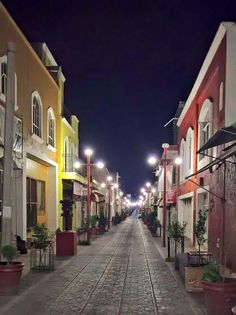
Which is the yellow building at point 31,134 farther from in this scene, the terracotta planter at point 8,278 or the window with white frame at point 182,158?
the window with white frame at point 182,158

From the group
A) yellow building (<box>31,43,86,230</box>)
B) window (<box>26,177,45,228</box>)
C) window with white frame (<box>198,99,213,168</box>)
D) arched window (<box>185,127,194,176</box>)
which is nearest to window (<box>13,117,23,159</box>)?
window (<box>26,177,45,228</box>)

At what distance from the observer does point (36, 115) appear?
83.0 feet

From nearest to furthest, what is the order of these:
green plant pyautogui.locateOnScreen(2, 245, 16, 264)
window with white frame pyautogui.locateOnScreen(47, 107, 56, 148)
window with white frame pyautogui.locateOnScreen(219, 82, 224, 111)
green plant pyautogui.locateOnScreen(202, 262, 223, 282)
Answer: green plant pyautogui.locateOnScreen(202, 262, 223, 282) → green plant pyautogui.locateOnScreen(2, 245, 16, 264) → window with white frame pyautogui.locateOnScreen(219, 82, 224, 111) → window with white frame pyautogui.locateOnScreen(47, 107, 56, 148)

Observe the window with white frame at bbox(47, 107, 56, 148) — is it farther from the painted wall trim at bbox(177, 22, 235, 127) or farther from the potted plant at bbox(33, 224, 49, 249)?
the potted plant at bbox(33, 224, 49, 249)

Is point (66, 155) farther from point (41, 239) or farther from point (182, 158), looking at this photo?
point (41, 239)

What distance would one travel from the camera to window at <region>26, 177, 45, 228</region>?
24450mm

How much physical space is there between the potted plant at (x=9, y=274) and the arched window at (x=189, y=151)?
56.1 ft

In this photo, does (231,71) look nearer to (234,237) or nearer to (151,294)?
(234,237)

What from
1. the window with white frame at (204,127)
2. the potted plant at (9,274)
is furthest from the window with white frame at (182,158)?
the potted plant at (9,274)

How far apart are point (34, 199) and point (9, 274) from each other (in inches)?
576

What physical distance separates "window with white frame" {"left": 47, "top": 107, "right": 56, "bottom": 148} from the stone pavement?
38.6ft

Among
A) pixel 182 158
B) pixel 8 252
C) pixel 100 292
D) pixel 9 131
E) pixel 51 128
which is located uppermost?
pixel 51 128

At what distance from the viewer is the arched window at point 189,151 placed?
91.5 ft

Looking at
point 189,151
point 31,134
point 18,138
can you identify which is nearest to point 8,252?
point 18,138
